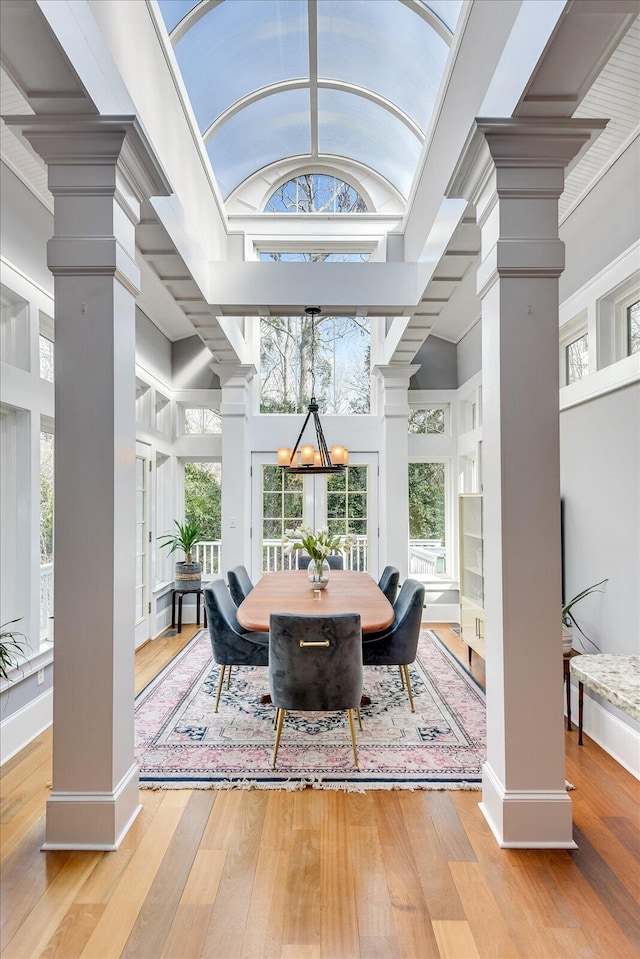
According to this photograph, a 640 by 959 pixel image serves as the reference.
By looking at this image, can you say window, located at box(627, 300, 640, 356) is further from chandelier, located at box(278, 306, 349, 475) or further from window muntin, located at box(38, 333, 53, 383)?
window muntin, located at box(38, 333, 53, 383)

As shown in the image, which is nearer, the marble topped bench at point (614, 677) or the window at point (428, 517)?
the marble topped bench at point (614, 677)

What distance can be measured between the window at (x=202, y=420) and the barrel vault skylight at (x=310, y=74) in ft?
7.82

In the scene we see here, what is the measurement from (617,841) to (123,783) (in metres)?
1.94

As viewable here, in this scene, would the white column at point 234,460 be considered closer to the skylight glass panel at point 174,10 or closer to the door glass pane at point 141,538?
the door glass pane at point 141,538

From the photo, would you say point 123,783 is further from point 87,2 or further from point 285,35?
point 285,35

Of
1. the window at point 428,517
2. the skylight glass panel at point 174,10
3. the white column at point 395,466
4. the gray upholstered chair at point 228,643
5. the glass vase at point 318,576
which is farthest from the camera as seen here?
the window at point 428,517

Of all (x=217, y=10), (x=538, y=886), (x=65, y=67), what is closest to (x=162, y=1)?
(x=217, y=10)

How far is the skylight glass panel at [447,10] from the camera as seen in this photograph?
3.18 meters

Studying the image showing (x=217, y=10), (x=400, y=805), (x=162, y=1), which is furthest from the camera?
(x=217, y=10)

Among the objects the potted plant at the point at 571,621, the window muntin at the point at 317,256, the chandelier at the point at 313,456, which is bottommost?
Answer: the potted plant at the point at 571,621

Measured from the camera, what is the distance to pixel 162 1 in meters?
3.13

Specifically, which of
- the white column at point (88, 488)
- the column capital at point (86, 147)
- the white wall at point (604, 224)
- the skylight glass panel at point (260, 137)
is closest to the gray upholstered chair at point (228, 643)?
the white column at point (88, 488)

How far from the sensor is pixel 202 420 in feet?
22.0

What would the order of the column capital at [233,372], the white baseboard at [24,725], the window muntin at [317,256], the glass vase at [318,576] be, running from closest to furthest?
the white baseboard at [24,725] < the glass vase at [318,576] < the column capital at [233,372] < the window muntin at [317,256]
